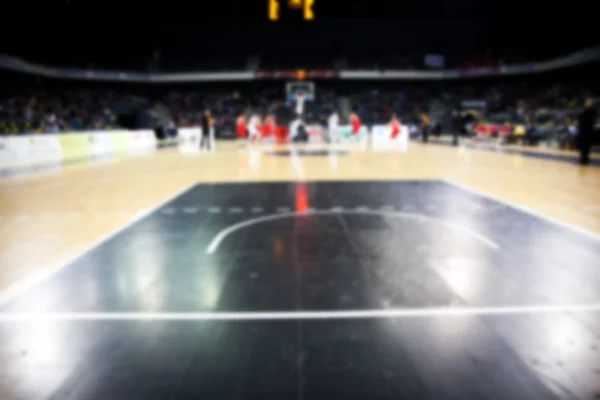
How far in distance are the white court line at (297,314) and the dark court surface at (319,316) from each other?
3cm

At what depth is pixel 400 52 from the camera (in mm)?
44062

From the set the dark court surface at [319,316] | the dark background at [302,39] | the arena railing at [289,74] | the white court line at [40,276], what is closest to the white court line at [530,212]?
the dark court surface at [319,316]

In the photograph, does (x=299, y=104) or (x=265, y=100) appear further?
(x=265, y=100)

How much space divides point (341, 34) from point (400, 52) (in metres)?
5.91

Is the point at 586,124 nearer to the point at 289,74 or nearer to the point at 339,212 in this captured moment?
the point at 339,212

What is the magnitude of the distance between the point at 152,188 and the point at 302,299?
734cm

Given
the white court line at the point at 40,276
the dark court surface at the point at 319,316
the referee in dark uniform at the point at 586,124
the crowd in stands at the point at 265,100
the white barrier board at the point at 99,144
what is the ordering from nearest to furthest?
the dark court surface at the point at 319,316 → the white court line at the point at 40,276 → the referee in dark uniform at the point at 586,124 → the white barrier board at the point at 99,144 → the crowd in stands at the point at 265,100

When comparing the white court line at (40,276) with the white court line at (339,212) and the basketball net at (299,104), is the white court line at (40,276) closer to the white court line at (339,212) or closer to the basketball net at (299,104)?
the white court line at (339,212)

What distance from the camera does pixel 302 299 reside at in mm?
3719

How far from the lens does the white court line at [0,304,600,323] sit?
11.0ft

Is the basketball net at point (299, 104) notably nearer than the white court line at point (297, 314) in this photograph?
No

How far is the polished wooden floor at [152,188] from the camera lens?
5742 mm

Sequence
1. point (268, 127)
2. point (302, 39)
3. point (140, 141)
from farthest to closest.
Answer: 1. point (302, 39)
2. point (268, 127)
3. point (140, 141)

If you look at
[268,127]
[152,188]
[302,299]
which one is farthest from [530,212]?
[268,127]
